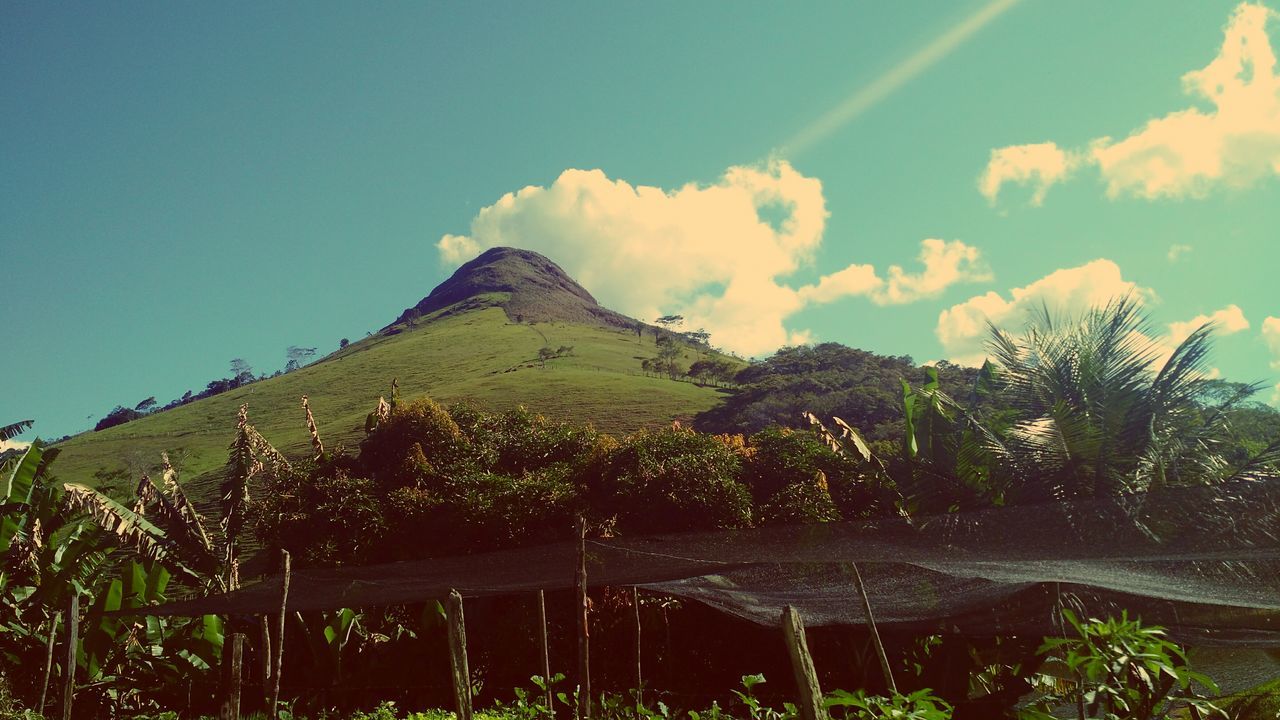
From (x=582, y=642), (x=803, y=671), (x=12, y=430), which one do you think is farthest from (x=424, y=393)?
(x=803, y=671)

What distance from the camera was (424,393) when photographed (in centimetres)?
4462

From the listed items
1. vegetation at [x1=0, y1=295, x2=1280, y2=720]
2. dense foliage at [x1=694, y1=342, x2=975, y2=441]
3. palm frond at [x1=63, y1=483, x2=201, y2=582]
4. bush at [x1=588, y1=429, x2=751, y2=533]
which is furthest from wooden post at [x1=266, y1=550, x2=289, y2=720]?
dense foliage at [x1=694, y1=342, x2=975, y2=441]

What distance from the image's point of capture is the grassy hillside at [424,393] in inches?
1505

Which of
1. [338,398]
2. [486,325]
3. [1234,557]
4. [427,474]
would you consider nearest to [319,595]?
[427,474]

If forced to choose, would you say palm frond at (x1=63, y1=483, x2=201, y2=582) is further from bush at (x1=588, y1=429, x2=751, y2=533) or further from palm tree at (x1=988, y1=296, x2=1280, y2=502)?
palm tree at (x1=988, y1=296, x2=1280, y2=502)

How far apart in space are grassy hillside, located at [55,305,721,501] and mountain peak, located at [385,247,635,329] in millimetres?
11370

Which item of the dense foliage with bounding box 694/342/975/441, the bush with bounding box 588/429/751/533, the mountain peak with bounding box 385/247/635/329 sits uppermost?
the mountain peak with bounding box 385/247/635/329

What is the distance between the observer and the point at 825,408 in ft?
95.2

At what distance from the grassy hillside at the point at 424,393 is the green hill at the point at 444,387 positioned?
9 cm

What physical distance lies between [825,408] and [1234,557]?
24.8 m

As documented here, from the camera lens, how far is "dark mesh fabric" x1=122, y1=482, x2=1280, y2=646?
4.73 m

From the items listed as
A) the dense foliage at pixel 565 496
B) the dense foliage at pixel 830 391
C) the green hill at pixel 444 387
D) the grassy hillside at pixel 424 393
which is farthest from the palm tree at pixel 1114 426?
the grassy hillside at pixel 424 393

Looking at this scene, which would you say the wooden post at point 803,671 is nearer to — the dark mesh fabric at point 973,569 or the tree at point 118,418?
the dark mesh fabric at point 973,569

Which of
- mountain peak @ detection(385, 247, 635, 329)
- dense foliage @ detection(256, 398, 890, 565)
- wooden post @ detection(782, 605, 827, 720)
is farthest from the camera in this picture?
mountain peak @ detection(385, 247, 635, 329)
